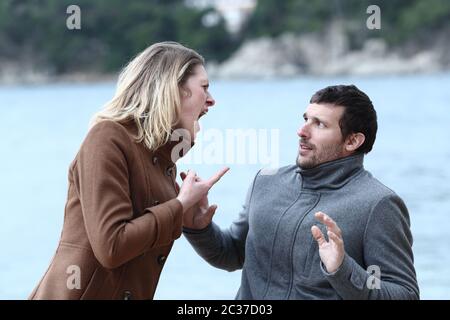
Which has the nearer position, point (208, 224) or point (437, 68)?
point (208, 224)

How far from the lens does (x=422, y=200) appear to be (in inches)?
741

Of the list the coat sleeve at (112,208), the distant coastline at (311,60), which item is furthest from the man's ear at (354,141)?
the distant coastline at (311,60)

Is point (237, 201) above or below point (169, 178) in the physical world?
below

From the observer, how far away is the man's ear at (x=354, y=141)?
9.66 ft

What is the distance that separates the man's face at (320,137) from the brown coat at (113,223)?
51 cm

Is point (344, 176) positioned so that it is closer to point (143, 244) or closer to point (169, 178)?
point (169, 178)

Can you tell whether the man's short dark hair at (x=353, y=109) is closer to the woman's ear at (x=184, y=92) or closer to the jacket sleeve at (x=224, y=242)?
the jacket sleeve at (x=224, y=242)

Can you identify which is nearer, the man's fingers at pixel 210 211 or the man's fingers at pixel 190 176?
the man's fingers at pixel 190 176

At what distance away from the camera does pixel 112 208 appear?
2426mm

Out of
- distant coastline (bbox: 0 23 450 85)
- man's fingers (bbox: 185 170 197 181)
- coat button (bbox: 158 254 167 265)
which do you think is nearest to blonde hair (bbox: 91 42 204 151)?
man's fingers (bbox: 185 170 197 181)

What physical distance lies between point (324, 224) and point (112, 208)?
643mm

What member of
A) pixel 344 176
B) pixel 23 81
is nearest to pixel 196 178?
pixel 344 176

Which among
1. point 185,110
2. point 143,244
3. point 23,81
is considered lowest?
point 23,81
